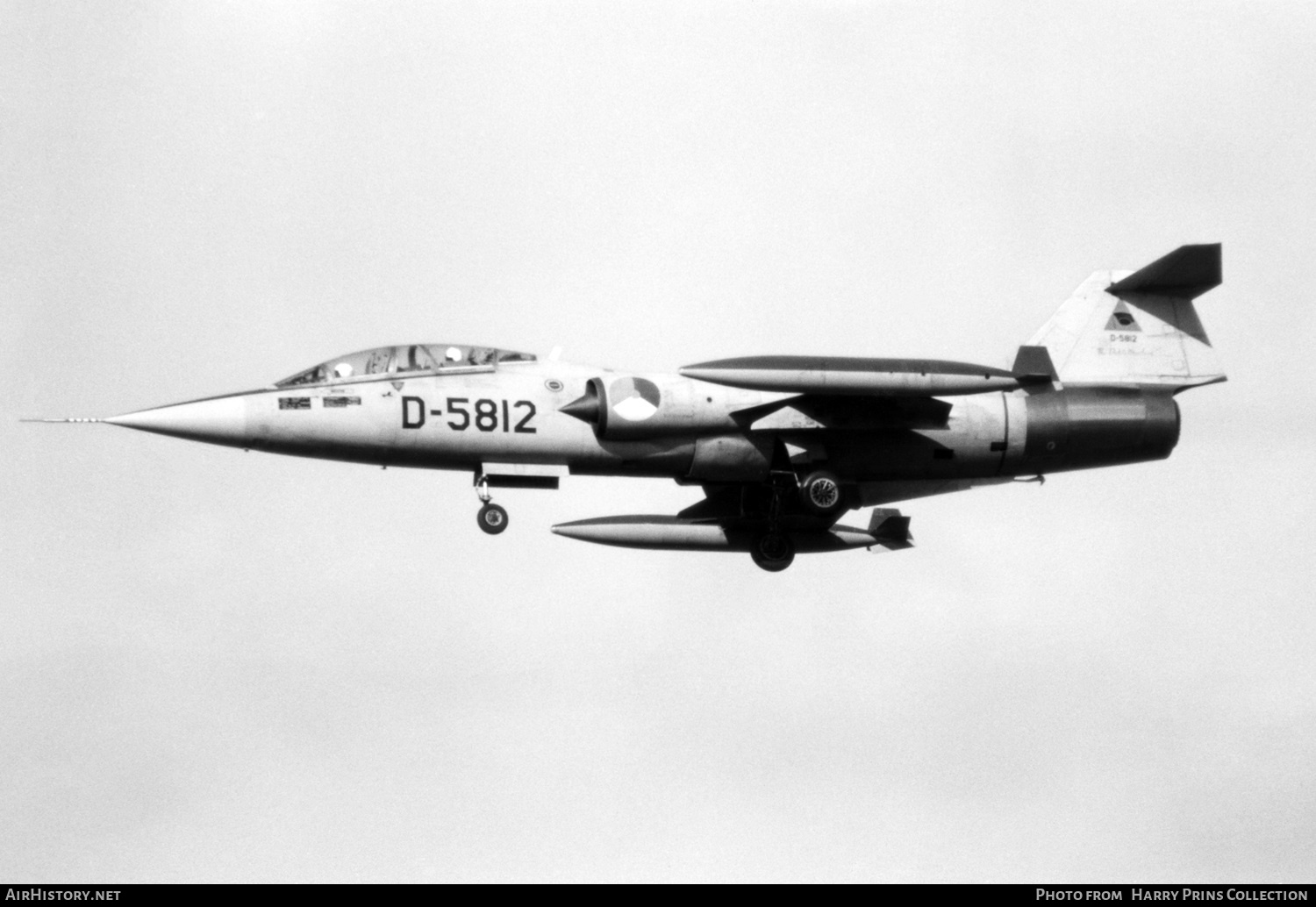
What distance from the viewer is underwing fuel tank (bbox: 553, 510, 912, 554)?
3584 centimetres

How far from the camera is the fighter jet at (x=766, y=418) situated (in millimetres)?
34375

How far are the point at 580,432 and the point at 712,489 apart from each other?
3078 mm

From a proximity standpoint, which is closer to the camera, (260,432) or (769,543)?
(260,432)

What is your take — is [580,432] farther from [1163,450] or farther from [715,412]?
[1163,450]

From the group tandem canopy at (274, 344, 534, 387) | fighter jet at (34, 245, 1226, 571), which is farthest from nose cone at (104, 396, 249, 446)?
tandem canopy at (274, 344, 534, 387)

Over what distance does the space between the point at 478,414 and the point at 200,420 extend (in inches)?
157

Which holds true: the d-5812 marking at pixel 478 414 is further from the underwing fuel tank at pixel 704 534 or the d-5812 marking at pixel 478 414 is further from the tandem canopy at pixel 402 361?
the underwing fuel tank at pixel 704 534

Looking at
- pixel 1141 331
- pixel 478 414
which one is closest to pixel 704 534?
pixel 478 414

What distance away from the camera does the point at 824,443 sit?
3594 cm

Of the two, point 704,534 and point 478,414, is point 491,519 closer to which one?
point 478,414

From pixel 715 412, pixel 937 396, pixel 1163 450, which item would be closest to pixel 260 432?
pixel 715 412

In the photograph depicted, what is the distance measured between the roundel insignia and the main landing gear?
7.41 feet

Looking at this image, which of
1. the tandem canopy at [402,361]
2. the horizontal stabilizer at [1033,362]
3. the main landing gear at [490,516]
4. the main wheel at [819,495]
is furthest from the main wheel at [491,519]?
the horizontal stabilizer at [1033,362]
